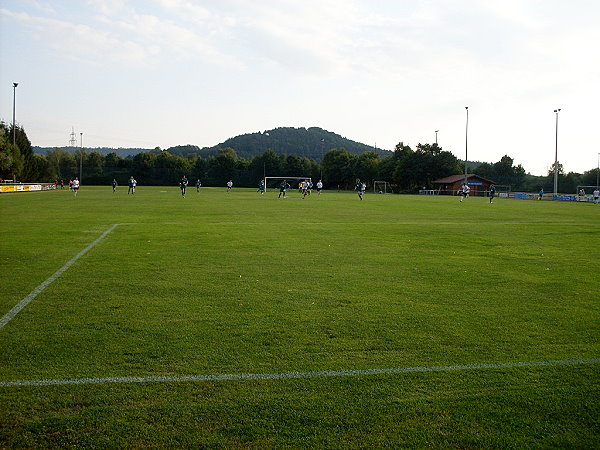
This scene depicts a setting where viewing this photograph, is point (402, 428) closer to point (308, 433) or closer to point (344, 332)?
point (308, 433)

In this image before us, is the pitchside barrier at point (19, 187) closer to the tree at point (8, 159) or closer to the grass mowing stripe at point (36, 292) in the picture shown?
the tree at point (8, 159)

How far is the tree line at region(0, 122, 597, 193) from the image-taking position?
280 feet

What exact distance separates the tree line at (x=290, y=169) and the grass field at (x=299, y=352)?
71.4 metres

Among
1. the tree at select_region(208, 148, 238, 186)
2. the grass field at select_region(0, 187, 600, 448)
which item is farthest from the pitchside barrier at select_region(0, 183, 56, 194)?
the grass field at select_region(0, 187, 600, 448)

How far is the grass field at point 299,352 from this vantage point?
369cm

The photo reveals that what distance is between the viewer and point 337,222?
21.4m

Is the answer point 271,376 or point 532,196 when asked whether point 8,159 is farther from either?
point 271,376

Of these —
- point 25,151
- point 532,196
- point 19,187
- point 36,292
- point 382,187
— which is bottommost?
point 36,292

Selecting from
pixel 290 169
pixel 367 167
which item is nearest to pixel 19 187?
pixel 367 167

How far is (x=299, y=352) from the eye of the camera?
17.0 feet

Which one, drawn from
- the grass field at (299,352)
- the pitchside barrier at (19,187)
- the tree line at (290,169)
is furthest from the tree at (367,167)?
the grass field at (299,352)

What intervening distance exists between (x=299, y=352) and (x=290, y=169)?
11812 centimetres

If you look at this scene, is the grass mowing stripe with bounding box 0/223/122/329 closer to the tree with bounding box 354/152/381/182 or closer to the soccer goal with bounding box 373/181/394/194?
the soccer goal with bounding box 373/181/394/194

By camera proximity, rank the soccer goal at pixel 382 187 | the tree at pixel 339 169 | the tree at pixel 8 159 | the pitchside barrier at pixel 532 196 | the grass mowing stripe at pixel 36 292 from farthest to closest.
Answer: the tree at pixel 339 169, the soccer goal at pixel 382 187, the tree at pixel 8 159, the pitchside barrier at pixel 532 196, the grass mowing stripe at pixel 36 292
